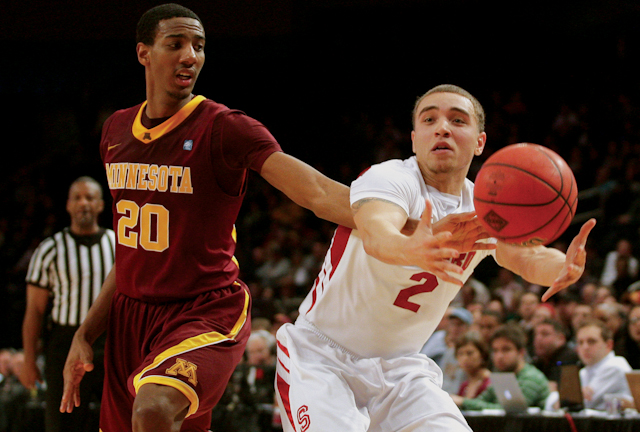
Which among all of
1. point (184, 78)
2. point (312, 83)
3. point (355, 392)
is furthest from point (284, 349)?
point (312, 83)

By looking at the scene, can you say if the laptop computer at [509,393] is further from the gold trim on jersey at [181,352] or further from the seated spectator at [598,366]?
the gold trim on jersey at [181,352]

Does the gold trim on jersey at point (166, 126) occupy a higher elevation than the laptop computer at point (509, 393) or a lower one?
higher

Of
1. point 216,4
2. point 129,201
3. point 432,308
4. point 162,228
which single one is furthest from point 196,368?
point 216,4

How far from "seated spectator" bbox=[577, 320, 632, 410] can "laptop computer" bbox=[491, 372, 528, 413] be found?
0.84 meters

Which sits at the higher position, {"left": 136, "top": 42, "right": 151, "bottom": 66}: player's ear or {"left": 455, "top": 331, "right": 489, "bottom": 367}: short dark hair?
{"left": 136, "top": 42, "right": 151, "bottom": 66}: player's ear

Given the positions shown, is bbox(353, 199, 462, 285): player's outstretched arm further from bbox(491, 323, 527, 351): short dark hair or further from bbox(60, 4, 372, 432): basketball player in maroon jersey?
bbox(491, 323, 527, 351): short dark hair

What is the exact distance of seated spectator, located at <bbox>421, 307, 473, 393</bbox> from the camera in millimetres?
6879

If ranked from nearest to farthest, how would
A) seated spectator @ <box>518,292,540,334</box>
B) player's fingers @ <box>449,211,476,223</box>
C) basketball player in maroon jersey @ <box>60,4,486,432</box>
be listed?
1. player's fingers @ <box>449,211,476,223</box>
2. basketball player in maroon jersey @ <box>60,4,486,432</box>
3. seated spectator @ <box>518,292,540,334</box>

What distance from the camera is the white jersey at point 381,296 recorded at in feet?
10.6

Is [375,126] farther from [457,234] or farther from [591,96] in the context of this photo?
[457,234]

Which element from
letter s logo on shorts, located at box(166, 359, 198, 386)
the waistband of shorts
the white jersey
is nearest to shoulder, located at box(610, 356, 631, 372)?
the white jersey

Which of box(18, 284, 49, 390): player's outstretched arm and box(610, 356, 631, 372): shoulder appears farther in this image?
box(610, 356, 631, 372): shoulder

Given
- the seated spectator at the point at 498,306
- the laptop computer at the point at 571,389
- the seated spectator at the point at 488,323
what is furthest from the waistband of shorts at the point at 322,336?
the seated spectator at the point at 498,306

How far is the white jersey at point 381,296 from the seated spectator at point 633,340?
3.91m
